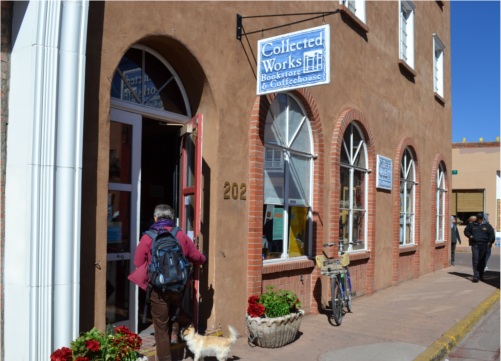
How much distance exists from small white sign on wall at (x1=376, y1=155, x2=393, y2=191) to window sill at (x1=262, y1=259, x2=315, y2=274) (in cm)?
350

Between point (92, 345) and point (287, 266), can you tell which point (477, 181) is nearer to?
point (287, 266)

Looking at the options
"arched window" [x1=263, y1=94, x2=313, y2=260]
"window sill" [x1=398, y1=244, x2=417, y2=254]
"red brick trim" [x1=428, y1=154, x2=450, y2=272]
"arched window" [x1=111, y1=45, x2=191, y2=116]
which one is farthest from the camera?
"red brick trim" [x1=428, y1=154, x2=450, y2=272]

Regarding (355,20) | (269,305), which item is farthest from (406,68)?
(269,305)

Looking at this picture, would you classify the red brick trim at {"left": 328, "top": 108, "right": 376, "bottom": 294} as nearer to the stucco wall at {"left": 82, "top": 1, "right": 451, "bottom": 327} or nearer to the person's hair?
the stucco wall at {"left": 82, "top": 1, "right": 451, "bottom": 327}

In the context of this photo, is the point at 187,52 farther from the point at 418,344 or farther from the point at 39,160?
the point at 418,344

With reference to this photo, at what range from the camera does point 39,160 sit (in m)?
4.47

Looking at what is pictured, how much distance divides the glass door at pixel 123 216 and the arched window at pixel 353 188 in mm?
5050

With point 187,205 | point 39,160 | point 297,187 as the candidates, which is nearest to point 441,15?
point 297,187

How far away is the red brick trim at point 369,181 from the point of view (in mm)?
9516

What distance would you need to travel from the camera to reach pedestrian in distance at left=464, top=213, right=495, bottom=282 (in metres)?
13.3

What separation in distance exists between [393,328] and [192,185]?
3.78m

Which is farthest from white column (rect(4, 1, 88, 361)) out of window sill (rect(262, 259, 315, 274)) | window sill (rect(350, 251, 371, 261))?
window sill (rect(350, 251, 371, 261))

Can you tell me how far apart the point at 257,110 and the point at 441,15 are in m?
11.8

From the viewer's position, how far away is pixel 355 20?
408 inches
